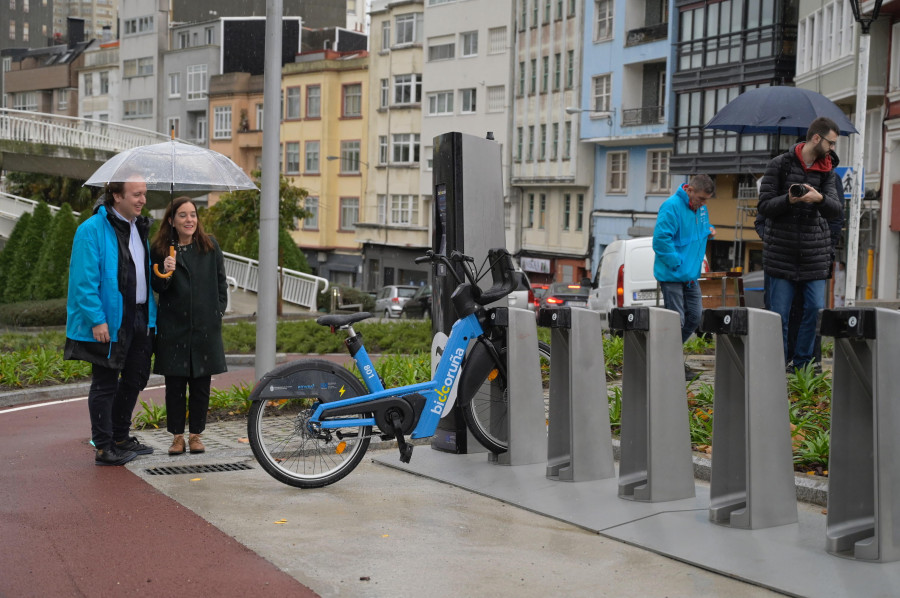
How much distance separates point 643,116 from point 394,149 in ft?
66.6

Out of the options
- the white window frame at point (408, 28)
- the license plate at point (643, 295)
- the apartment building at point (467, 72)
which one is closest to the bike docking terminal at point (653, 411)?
the license plate at point (643, 295)

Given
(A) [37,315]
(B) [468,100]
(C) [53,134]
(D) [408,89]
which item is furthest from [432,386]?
(D) [408,89]

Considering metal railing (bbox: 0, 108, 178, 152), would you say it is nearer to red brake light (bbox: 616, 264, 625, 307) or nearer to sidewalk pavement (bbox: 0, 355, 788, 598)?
red brake light (bbox: 616, 264, 625, 307)

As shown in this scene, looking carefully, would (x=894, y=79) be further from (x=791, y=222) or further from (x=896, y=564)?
(x=896, y=564)

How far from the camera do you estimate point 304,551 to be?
6195 millimetres

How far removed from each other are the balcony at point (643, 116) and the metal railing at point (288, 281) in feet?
68.1

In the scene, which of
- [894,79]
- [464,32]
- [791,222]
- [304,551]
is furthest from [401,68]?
[304,551]

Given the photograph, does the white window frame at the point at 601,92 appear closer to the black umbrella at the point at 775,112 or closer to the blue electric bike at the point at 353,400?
the black umbrella at the point at 775,112

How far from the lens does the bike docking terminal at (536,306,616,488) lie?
7.57 meters

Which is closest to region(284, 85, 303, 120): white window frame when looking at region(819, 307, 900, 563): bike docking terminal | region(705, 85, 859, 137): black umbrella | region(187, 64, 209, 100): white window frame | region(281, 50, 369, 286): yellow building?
region(281, 50, 369, 286): yellow building

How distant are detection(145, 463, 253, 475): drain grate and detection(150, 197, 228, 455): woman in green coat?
628 mm

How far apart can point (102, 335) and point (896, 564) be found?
508 centimetres

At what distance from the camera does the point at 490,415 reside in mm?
8438

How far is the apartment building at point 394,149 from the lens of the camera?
72500mm
